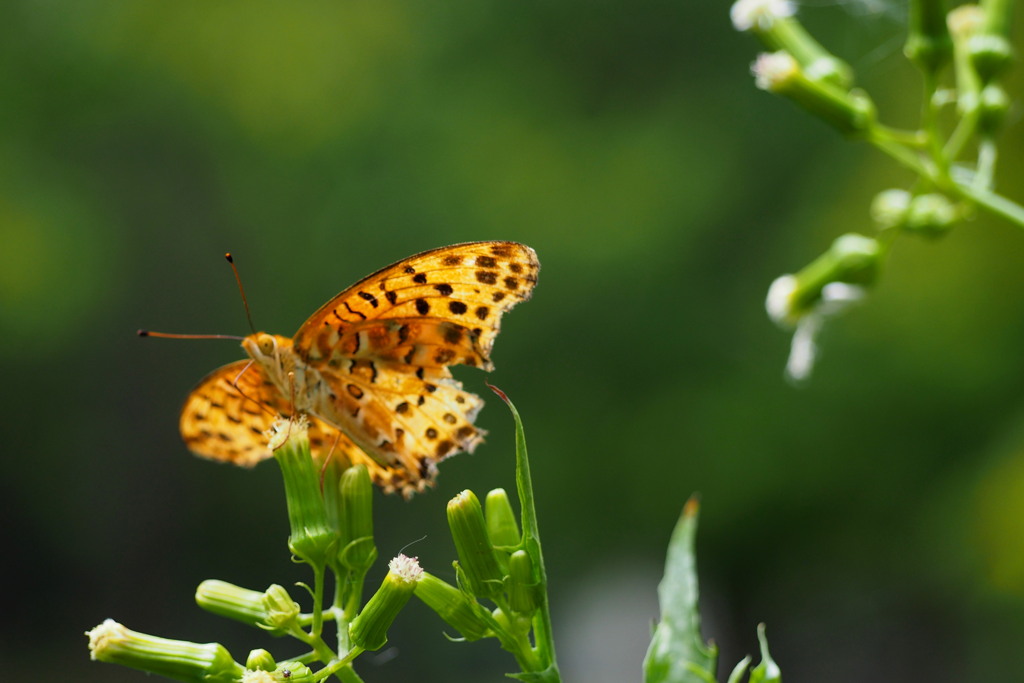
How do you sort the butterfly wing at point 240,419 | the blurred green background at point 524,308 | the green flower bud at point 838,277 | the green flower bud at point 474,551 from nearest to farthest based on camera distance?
the green flower bud at point 474,551, the butterfly wing at point 240,419, the green flower bud at point 838,277, the blurred green background at point 524,308

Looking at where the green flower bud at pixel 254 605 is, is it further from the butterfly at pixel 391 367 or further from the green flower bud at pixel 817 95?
the green flower bud at pixel 817 95

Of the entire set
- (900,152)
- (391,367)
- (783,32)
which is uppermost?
(783,32)

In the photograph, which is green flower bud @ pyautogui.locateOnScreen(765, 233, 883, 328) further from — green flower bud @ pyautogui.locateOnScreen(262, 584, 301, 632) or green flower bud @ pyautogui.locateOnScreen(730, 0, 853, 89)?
green flower bud @ pyautogui.locateOnScreen(262, 584, 301, 632)

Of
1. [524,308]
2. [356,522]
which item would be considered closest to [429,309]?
[356,522]

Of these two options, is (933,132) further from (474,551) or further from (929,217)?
(474,551)

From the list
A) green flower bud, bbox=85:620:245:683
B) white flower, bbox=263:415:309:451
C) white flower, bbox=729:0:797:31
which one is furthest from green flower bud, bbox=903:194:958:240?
green flower bud, bbox=85:620:245:683

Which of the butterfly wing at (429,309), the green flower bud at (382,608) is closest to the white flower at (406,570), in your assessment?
the green flower bud at (382,608)

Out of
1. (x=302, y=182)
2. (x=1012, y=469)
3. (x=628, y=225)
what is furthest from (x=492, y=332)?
(x=302, y=182)
